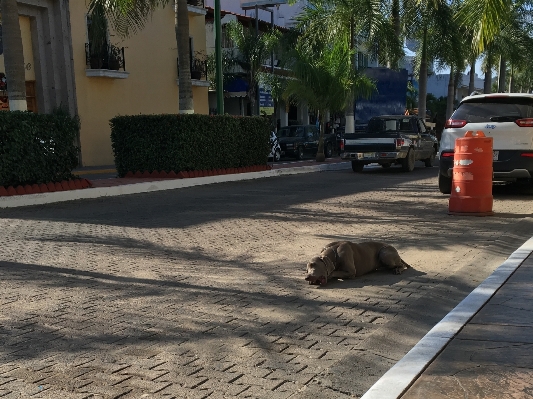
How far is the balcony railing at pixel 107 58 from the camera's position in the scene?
2234 cm

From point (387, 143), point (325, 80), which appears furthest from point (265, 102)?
point (387, 143)

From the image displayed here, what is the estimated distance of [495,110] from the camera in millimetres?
10766

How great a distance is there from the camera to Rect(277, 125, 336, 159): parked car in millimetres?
26797

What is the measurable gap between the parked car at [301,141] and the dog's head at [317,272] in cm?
2159

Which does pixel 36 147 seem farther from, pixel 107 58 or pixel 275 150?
pixel 275 150

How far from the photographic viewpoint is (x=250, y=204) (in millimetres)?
11172

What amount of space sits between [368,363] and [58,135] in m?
10.1

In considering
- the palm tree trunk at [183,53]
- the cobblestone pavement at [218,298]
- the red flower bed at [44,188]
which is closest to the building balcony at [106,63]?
the palm tree trunk at [183,53]

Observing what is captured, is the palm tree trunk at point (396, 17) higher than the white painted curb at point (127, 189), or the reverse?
the palm tree trunk at point (396, 17)

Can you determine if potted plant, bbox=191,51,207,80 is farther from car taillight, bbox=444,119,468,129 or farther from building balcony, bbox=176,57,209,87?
car taillight, bbox=444,119,468,129

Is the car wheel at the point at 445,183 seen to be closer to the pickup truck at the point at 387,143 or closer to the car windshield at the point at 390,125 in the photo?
the pickup truck at the point at 387,143

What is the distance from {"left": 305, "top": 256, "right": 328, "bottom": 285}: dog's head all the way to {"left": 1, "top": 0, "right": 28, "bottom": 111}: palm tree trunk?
9.04 meters

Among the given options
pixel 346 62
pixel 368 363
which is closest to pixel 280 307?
pixel 368 363

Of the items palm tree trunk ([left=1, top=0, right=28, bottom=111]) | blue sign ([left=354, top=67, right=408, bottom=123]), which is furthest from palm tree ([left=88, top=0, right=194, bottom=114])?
blue sign ([left=354, top=67, right=408, bottom=123])
